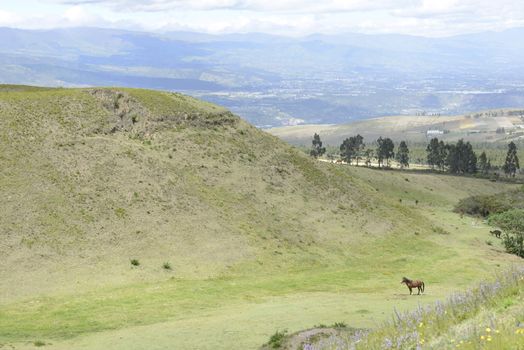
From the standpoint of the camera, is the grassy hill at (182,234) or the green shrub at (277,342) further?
the grassy hill at (182,234)

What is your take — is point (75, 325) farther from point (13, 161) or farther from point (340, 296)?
point (13, 161)

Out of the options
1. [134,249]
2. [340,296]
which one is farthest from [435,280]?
[134,249]

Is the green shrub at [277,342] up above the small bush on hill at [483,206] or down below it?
below

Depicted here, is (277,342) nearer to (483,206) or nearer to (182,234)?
(182,234)

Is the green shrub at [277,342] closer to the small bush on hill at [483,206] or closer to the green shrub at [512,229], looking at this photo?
the green shrub at [512,229]

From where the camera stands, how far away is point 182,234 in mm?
65312

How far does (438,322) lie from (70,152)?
2428 inches

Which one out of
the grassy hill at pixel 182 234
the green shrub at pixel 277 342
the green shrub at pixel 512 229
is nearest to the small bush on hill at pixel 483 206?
the grassy hill at pixel 182 234

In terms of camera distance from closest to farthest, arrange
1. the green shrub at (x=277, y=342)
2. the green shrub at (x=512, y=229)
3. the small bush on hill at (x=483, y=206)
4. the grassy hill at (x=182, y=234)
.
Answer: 1. the green shrub at (x=277, y=342)
2. the grassy hill at (x=182, y=234)
3. the green shrub at (x=512, y=229)
4. the small bush on hill at (x=483, y=206)

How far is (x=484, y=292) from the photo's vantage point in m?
17.2

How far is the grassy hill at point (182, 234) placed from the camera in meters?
41.0

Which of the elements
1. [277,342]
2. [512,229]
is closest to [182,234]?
[277,342]

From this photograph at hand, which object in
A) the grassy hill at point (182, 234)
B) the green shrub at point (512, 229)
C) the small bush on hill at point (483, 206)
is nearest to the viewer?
the grassy hill at point (182, 234)

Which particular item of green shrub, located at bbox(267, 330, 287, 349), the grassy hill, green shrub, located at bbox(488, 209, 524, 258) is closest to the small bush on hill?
the grassy hill
